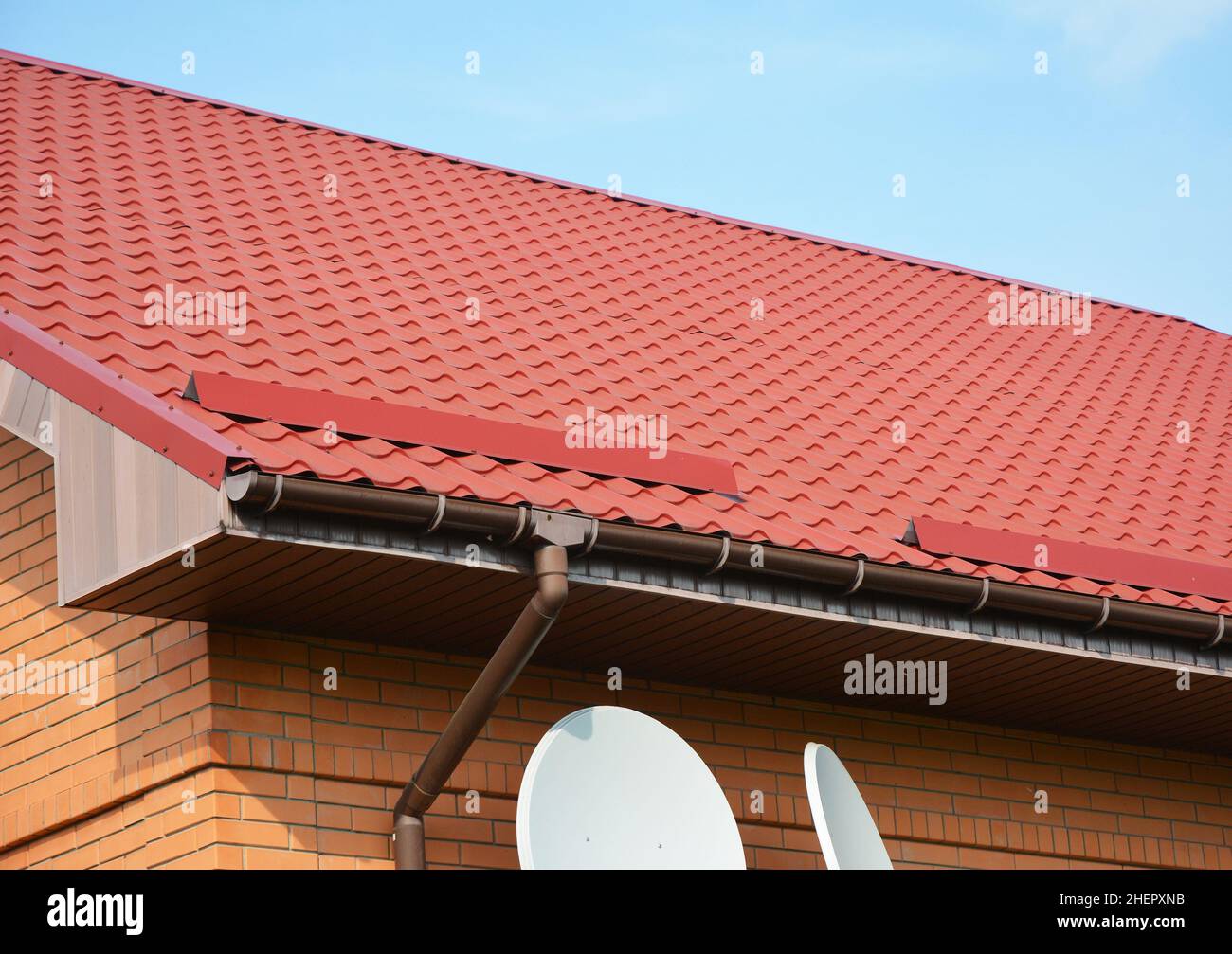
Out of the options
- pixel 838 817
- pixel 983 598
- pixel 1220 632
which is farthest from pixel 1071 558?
pixel 838 817

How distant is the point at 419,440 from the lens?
6238 millimetres

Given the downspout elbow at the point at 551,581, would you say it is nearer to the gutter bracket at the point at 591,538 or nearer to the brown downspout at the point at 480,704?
the brown downspout at the point at 480,704

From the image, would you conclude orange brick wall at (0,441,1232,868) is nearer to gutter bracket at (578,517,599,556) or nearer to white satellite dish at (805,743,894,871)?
white satellite dish at (805,743,894,871)

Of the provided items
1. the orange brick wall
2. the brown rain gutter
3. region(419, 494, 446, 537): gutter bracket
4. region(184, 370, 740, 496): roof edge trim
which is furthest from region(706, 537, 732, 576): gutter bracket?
region(419, 494, 446, 537): gutter bracket

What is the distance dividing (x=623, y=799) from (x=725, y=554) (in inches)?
37.0

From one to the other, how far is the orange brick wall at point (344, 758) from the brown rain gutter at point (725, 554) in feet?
3.11

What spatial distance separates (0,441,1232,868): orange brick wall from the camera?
19.8 ft

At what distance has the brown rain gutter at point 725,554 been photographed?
536cm

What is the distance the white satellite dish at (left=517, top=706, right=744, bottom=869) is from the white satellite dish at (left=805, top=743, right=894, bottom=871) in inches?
13.3

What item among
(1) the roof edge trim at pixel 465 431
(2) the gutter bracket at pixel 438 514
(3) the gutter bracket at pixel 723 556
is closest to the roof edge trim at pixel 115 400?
(1) the roof edge trim at pixel 465 431

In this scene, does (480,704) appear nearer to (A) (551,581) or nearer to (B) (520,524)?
(A) (551,581)

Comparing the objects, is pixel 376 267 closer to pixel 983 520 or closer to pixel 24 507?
pixel 24 507
